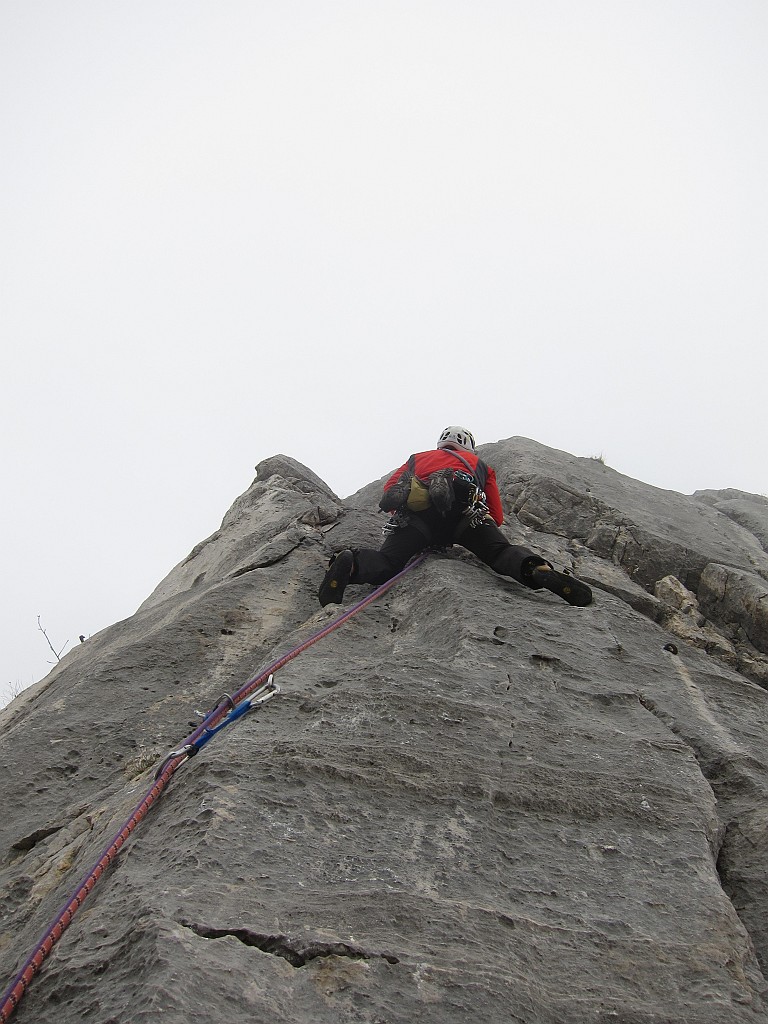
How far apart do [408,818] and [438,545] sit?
3404 mm

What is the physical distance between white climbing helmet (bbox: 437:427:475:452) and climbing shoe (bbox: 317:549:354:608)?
203 centimetres

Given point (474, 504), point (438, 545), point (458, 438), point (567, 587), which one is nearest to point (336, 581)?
point (438, 545)

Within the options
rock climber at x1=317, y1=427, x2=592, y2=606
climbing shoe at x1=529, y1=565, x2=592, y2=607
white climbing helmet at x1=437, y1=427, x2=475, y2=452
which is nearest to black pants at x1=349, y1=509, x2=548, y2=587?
rock climber at x1=317, y1=427, x2=592, y2=606

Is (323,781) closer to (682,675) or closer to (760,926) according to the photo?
(760,926)

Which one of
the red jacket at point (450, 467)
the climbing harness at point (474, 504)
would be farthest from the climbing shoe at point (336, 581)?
the climbing harness at point (474, 504)

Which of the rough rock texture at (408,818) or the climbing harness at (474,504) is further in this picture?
the climbing harness at (474,504)

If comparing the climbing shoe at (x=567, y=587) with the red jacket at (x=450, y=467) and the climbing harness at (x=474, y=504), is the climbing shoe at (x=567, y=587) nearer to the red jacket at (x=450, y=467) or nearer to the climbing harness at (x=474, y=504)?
the climbing harness at (x=474, y=504)

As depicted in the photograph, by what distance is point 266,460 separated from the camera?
951 cm

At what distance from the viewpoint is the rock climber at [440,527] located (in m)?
6.06

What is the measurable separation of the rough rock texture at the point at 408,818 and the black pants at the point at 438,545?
0.70 feet

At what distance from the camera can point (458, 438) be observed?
7824mm

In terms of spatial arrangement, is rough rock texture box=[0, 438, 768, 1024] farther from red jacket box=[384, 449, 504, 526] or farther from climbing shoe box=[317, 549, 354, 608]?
red jacket box=[384, 449, 504, 526]

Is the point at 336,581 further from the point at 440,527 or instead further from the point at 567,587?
the point at 567,587

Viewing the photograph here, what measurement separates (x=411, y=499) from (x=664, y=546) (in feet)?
8.25
